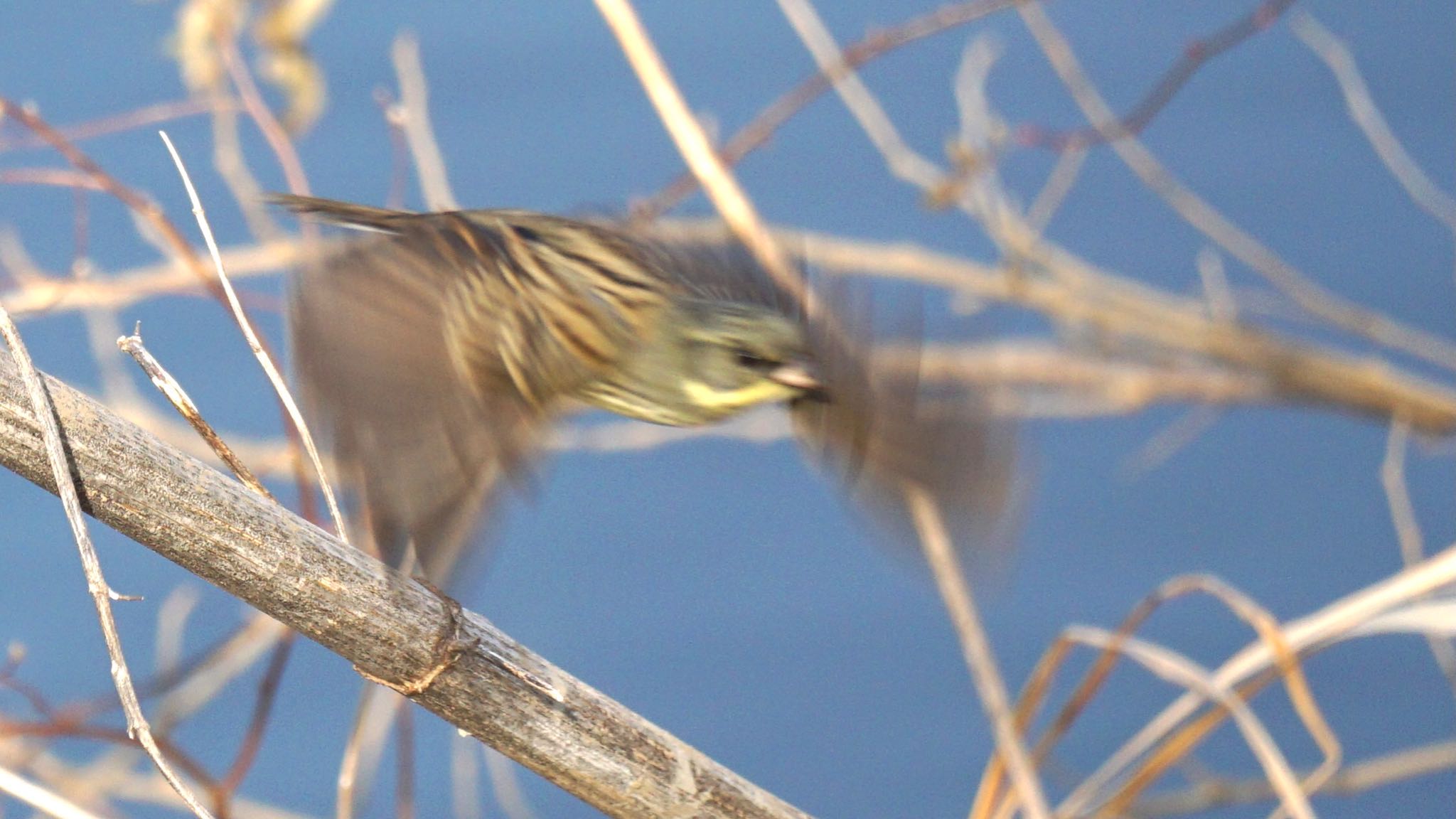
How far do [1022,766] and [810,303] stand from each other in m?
0.25

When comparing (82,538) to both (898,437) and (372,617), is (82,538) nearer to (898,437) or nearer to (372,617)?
(372,617)

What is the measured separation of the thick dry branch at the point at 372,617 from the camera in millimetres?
435

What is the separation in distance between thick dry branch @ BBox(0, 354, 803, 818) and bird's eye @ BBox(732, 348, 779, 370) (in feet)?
0.57

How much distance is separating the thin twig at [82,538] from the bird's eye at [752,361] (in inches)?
11.4

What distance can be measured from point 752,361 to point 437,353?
6.4 inches

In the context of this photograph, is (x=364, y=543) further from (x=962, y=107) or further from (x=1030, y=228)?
(x=1030, y=228)

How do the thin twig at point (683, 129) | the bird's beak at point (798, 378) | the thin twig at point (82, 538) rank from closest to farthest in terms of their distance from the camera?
the thin twig at point (82, 538) → the bird's beak at point (798, 378) → the thin twig at point (683, 129)

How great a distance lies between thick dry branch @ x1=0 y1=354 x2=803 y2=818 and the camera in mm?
435

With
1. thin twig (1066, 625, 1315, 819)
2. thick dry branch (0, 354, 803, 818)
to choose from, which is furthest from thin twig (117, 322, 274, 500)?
thin twig (1066, 625, 1315, 819)

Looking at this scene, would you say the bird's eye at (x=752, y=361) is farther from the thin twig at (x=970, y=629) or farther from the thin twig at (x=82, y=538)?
the thin twig at (x=82, y=538)

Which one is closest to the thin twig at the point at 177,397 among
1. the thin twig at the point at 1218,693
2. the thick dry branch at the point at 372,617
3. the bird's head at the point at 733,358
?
the thick dry branch at the point at 372,617

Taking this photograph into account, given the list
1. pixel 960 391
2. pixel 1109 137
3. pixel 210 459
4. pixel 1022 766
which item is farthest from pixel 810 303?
pixel 210 459

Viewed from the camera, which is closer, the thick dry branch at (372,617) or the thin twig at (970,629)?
the thick dry branch at (372,617)

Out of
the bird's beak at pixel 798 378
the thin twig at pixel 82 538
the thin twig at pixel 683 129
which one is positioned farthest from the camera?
the thin twig at pixel 683 129
